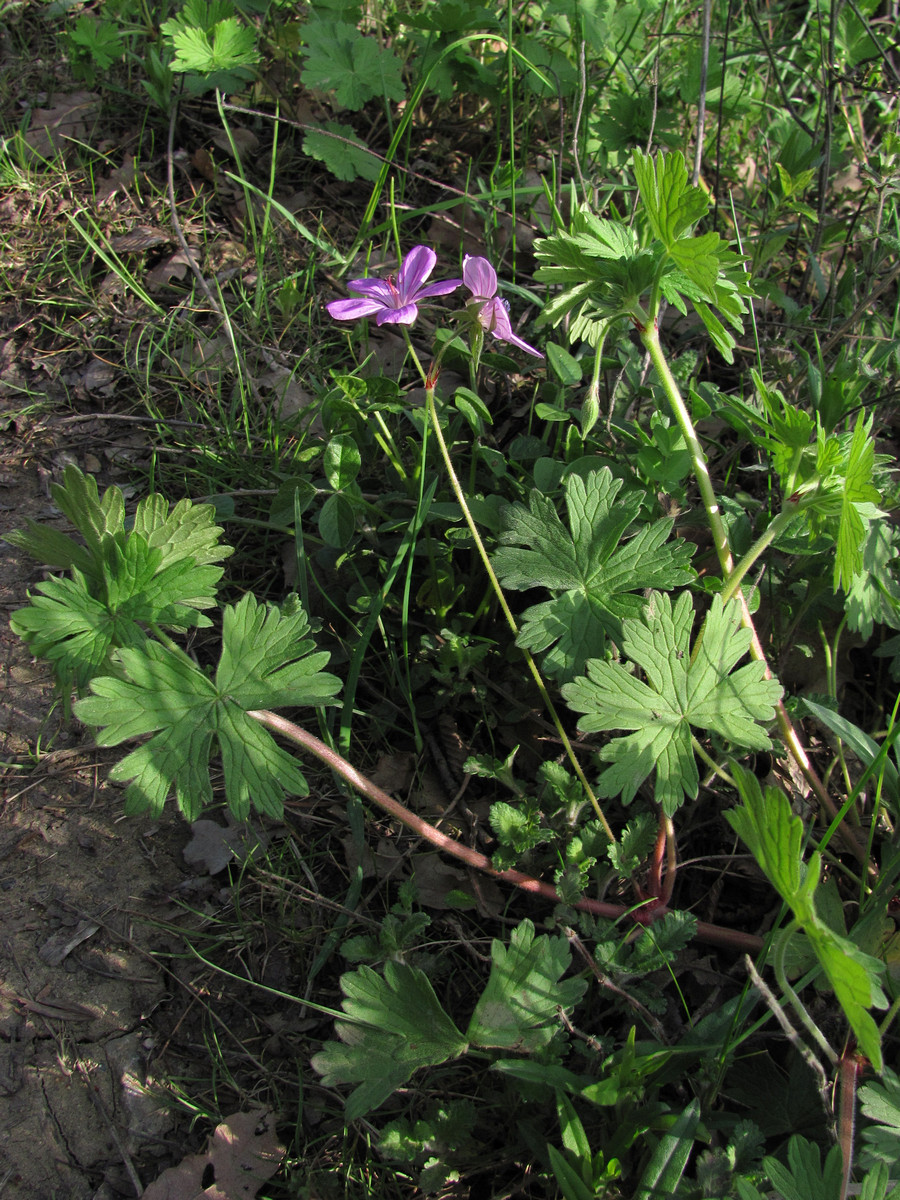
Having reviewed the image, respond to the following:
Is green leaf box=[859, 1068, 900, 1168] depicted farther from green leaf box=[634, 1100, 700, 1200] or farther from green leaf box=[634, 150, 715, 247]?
green leaf box=[634, 150, 715, 247]

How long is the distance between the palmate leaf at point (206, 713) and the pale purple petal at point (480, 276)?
2.50 ft

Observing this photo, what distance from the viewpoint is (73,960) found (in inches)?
70.9

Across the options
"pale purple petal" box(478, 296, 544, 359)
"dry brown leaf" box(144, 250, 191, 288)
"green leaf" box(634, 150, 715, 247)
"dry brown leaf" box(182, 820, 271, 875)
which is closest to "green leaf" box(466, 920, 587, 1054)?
"dry brown leaf" box(182, 820, 271, 875)

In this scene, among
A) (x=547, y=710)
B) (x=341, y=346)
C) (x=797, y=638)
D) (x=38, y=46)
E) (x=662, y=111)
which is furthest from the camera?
(x=38, y=46)

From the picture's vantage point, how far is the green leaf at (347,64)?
282cm

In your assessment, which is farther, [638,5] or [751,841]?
[638,5]

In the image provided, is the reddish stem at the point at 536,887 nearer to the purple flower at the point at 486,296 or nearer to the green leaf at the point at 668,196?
the purple flower at the point at 486,296

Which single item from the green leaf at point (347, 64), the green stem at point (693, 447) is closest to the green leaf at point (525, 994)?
the green stem at point (693, 447)

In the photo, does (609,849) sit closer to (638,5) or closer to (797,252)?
(797,252)

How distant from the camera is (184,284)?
2.83 metres

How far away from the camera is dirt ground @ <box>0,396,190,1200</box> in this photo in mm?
1614

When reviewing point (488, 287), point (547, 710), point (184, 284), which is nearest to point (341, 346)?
point (184, 284)


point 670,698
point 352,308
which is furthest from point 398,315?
point 670,698

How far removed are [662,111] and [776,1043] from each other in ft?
9.08
